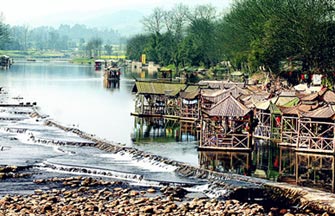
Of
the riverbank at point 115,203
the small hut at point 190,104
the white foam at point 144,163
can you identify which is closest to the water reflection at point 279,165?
the white foam at point 144,163

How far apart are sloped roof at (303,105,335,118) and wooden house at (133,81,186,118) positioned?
2400 centimetres

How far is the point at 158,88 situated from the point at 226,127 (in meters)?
23.7

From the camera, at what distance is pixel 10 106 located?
86688 mm

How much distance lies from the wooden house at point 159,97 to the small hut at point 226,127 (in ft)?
67.0

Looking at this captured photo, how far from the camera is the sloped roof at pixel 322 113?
5189cm

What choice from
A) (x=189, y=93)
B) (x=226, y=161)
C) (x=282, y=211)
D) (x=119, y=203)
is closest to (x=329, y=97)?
(x=226, y=161)

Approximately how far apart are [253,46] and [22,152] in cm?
6103

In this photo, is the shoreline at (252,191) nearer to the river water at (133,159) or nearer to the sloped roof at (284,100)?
the river water at (133,159)

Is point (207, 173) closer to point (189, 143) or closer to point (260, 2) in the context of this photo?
point (189, 143)

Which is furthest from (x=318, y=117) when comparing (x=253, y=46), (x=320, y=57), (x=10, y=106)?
(x=253, y=46)

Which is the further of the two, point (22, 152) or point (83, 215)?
point (22, 152)

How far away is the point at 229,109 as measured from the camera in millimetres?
52969

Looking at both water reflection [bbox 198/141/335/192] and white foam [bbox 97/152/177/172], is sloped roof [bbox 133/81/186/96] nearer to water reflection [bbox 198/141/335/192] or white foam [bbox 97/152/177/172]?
water reflection [bbox 198/141/335/192]

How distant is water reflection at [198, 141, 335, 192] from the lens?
43.8m
